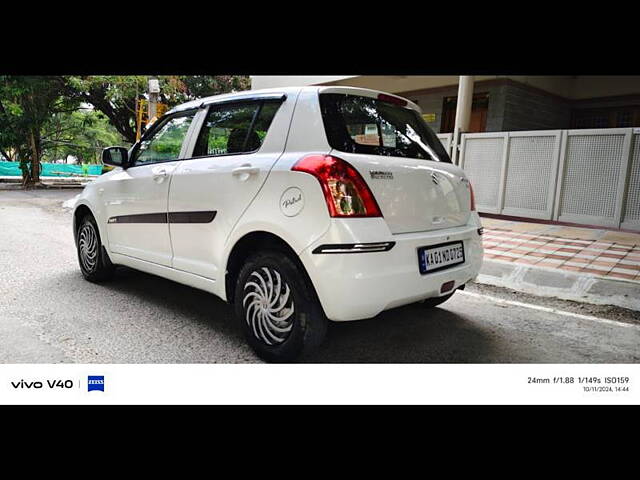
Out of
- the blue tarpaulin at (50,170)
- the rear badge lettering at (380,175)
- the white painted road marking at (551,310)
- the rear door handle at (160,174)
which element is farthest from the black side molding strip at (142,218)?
the blue tarpaulin at (50,170)

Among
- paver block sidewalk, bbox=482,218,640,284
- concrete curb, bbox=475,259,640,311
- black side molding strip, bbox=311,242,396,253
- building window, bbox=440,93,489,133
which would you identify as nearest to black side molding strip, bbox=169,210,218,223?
black side molding strip, bbox=311,242,396,253

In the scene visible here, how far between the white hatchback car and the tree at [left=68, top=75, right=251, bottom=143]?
8705mm

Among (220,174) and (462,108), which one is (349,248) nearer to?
(220,174)

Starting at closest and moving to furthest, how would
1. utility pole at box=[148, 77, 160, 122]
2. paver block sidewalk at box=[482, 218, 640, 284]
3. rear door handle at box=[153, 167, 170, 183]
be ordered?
rear door handle at box=[153, 167, 170, 183] → paver block sidewalk at box=[482, 218, 640, 284] → utility pole at box=[148, 77, 160, 122]

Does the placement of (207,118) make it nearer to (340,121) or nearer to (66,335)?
(340,121)

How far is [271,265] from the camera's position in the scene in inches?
88.7

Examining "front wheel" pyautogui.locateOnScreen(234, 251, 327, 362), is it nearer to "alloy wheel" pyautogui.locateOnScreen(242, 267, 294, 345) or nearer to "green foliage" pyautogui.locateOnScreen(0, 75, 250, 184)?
"alloy wheel" pyautogui.locateOnScreen(242, 267, 294, 345)

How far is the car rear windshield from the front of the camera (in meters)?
2.23

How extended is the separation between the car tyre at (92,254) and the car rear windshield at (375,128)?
2.41m

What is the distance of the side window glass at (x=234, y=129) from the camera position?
2518mm

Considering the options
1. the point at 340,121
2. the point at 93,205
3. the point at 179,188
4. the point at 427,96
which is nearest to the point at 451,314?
the point at 340,121

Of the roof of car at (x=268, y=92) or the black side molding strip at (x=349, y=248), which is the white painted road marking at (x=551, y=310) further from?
the black side molding strip at (x=349, y=248)

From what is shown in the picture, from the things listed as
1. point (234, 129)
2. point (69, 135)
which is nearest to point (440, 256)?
point (234, 129)

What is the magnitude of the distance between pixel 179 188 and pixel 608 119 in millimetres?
12849
